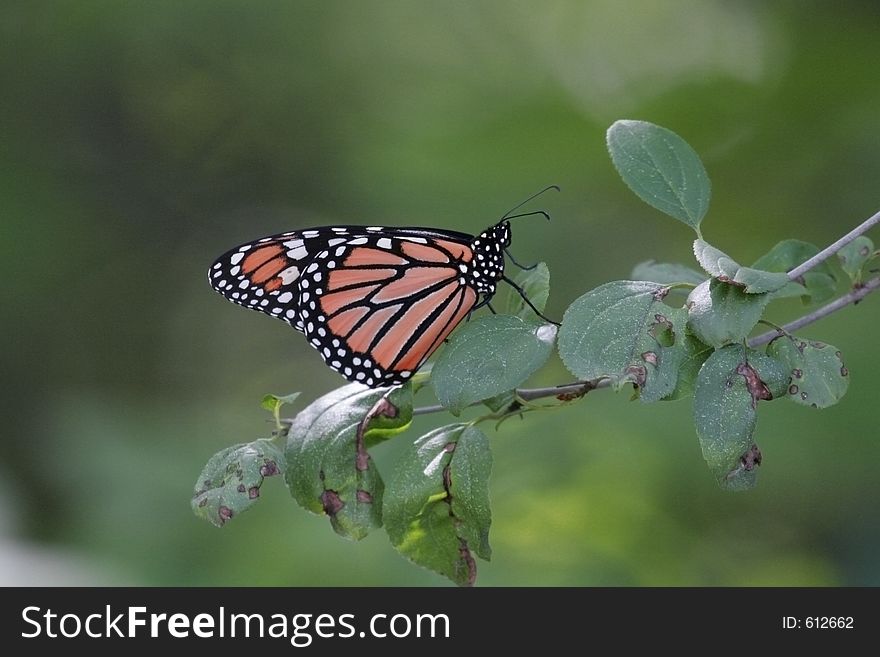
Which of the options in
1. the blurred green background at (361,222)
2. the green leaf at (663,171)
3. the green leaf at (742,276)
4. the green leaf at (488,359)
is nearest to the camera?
the green leaf at (742,276)

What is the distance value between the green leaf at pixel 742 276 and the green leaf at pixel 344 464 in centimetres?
57

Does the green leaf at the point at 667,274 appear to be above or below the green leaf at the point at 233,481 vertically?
above

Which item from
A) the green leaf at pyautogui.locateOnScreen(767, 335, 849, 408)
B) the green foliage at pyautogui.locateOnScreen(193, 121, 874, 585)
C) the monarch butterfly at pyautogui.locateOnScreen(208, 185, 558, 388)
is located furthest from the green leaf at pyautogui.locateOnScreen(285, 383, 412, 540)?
the green leaf at pyautogui.locateOnScreen(767, 335, 849, 408)

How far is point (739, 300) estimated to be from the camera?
1203 mm

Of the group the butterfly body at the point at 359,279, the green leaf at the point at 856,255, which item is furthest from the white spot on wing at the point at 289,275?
the green leaf at the point at 856,255

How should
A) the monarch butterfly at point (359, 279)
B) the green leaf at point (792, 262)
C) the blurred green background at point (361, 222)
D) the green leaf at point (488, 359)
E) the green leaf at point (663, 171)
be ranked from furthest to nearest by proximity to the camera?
the blurred green background at point (361, 222) < the monarch butterfly at point (359, 279) < the green leaf at point (792, 262) < the green leaf at point (663, 171) < the green leaf at point (488, 359)

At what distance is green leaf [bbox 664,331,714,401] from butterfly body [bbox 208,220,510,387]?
663mm

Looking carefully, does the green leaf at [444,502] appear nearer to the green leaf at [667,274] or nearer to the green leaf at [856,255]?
the green leaf at [667,274]

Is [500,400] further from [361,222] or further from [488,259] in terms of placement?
[361,222]

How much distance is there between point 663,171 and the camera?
153 centimetres

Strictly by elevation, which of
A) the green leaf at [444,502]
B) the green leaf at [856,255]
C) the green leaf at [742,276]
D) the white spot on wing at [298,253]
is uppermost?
the white spot on wing at [298,253]

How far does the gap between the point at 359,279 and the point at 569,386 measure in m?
0.80

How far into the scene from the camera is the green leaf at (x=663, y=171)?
153 cm

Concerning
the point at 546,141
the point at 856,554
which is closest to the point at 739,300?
the point at 856,554
